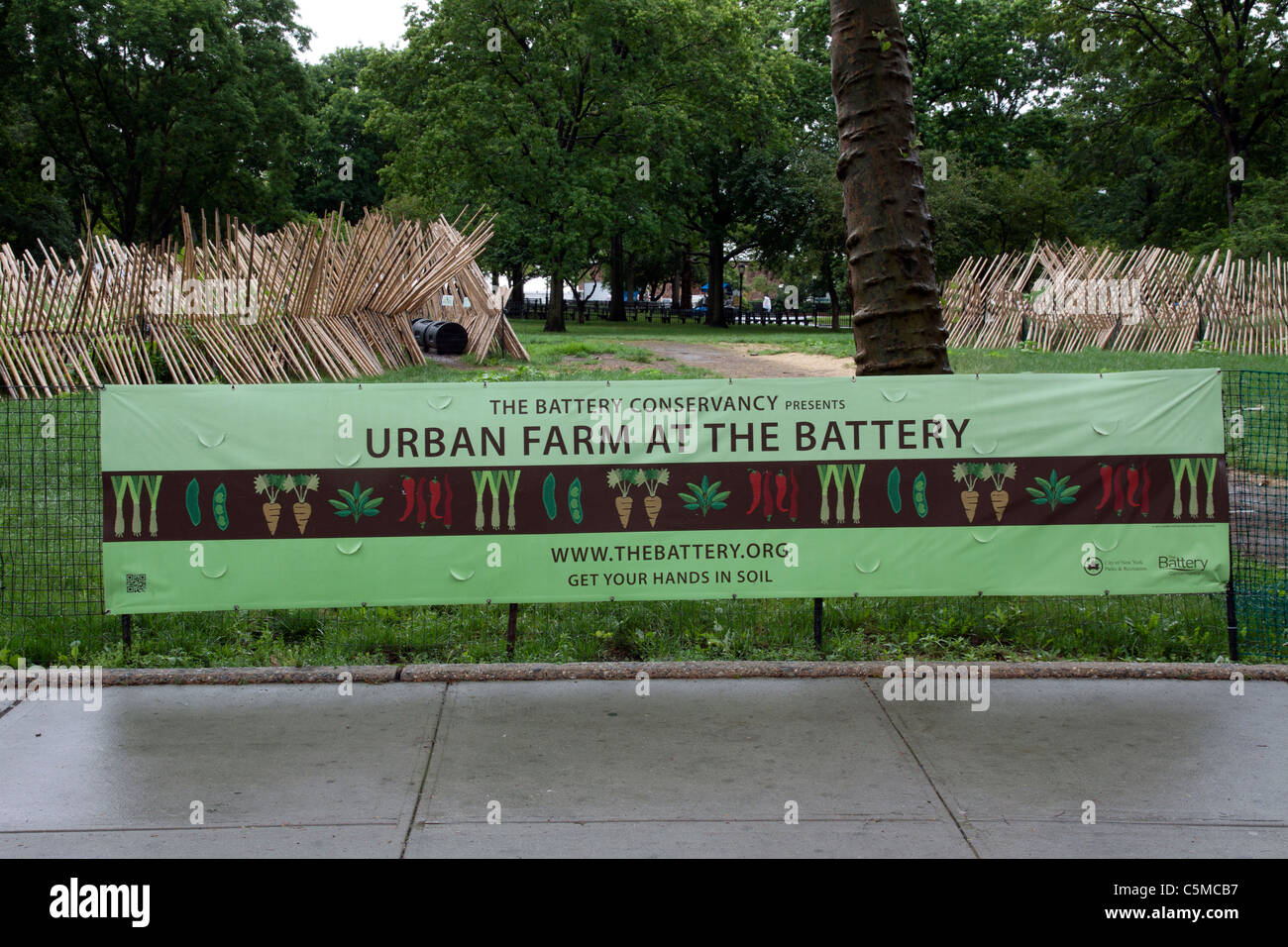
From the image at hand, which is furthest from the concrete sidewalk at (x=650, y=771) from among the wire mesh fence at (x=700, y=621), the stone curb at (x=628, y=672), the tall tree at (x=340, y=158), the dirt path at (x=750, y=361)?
the tall tree at (x=340, y=158)

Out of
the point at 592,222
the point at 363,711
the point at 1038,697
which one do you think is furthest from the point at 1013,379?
the point at 592,222

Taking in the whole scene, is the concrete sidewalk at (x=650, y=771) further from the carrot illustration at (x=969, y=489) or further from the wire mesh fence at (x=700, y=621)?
the carrot illustration at (x=969, y=489)

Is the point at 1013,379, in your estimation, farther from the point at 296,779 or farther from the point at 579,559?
the point at 296,779

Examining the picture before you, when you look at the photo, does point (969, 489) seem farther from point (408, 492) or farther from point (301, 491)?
point (301, 491)

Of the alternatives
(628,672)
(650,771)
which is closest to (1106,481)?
(628,672)

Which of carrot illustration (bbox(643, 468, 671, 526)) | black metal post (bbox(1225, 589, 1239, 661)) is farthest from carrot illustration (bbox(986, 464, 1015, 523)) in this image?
carrot illustration (bbox(643, 468, 671, 526))

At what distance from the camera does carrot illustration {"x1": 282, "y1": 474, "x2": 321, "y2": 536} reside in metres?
6.25

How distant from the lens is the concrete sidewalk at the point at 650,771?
428cm

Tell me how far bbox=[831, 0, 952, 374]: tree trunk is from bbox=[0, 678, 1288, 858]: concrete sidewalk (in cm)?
268

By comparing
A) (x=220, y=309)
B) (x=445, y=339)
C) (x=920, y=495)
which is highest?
(x=220, y=309)

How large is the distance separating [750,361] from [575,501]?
803 inches

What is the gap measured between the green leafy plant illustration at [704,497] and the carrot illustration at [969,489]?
4.08 feet

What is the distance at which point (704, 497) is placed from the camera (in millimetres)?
6379

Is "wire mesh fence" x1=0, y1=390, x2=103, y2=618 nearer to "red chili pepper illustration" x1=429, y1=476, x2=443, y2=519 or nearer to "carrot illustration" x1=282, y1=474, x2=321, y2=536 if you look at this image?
"carrot illustration" x1=282, y1=474, x2=321, y2=536
